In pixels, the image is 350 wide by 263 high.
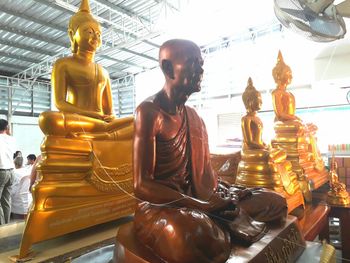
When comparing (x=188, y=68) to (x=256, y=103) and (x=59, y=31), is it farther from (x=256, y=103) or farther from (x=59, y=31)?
(x=59, y=31)

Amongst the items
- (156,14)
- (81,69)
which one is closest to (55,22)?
(156,14)

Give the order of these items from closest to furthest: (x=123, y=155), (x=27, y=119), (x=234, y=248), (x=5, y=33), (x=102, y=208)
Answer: (x=234, y=248) → (x=102, y=208) → (x=123, y=155) → (x=5, y=33) → (x=27, y=119)

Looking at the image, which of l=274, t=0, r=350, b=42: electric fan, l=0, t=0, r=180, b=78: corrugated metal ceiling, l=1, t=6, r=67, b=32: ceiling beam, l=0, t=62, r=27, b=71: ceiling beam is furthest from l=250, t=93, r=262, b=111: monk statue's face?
l=0, t=62, r=27, b=71: ceiling beam

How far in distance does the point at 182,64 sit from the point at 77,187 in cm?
114

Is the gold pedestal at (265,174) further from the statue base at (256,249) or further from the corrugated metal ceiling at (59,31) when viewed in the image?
the corrugated metal ceiling at (59,31)

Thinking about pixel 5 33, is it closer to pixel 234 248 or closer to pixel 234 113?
pixel 234 113

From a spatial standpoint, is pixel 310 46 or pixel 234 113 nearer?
pixel 310 46

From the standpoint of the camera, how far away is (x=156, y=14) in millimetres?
5105

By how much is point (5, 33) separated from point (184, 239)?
18.8ft

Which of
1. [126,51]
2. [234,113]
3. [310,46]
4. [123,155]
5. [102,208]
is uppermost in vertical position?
[126,51]

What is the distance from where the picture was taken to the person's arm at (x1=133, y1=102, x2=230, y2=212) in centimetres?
108

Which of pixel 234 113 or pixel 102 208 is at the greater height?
pixel 234 113

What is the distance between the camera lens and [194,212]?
1034 millimetres

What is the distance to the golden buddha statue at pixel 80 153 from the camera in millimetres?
1716
